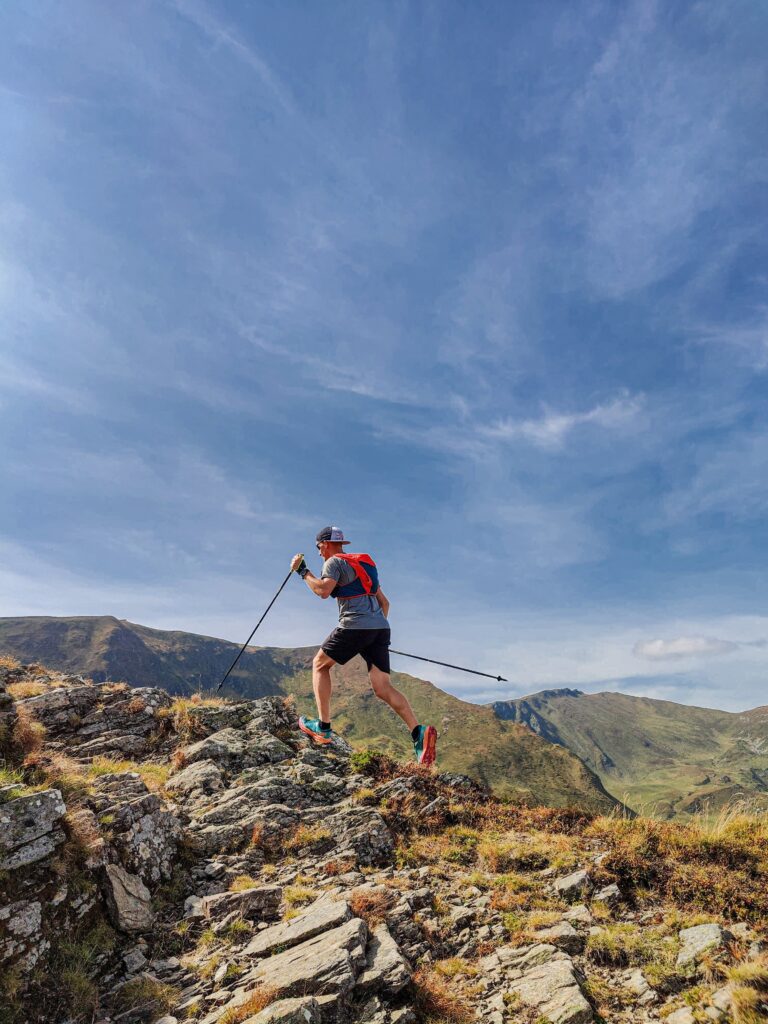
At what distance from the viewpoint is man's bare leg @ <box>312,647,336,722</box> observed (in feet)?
34.8

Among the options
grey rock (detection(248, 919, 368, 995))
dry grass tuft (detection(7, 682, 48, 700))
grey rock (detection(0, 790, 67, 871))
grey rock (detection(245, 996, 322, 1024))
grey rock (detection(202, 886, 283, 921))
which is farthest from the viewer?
dry grass tuft (detection(7, 682, 48, 700))

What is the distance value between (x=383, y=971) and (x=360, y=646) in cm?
498

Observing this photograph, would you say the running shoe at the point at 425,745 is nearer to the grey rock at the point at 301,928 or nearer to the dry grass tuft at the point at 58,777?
the grey rock at the point at 301,928

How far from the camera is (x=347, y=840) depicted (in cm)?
988

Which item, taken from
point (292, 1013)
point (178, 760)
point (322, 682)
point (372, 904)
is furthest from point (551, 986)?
point (178, 760)

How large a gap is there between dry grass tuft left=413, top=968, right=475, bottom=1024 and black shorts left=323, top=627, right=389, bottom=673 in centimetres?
471

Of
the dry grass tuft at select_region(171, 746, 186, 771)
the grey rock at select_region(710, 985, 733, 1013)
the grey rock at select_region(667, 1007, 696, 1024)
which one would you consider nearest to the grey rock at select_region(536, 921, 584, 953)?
the grey rock at select_region(667, 1007, 696, 1024)

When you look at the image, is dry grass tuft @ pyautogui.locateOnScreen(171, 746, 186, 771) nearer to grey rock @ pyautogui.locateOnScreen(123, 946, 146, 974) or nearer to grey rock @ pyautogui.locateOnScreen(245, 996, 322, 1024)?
grey rock @ pyautogui.locateOnScreen(123, 946, 146, 974)

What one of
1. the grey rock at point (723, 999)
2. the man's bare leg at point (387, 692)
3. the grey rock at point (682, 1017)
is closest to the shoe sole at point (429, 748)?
the man's bare leg at point (387, 692)

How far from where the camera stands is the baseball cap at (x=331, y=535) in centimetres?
1093

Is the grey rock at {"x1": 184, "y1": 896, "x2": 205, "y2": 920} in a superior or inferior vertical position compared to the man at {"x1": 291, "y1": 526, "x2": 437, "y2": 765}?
inferior

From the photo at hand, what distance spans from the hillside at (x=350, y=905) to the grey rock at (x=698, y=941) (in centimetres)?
3

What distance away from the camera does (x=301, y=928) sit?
273 inches

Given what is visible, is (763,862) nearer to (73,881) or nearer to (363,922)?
(363,922)
